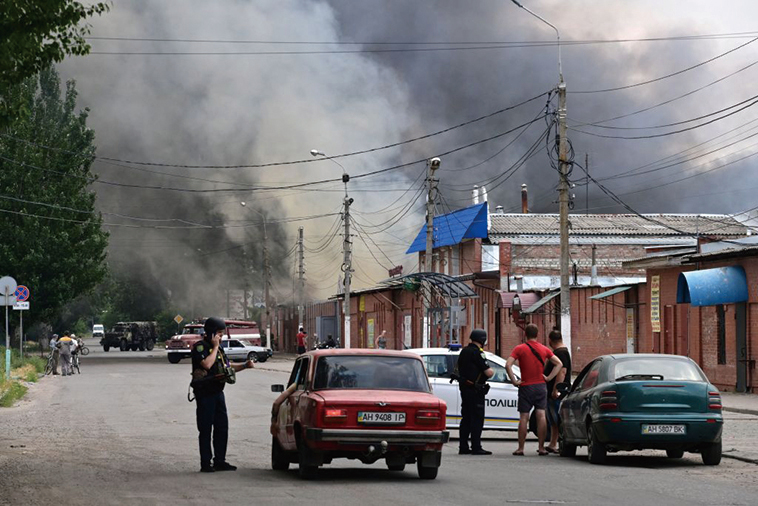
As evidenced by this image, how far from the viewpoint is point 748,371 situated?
31844mm

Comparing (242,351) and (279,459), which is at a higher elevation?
(242,351)

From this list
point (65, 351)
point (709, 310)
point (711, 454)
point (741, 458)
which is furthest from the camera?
point (65, 351)

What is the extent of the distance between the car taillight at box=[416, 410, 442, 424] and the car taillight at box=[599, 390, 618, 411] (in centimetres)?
282

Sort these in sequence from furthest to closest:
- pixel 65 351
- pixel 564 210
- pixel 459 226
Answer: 1. pixel 459 226
2. pixel 65 351
3. pixel 564 210

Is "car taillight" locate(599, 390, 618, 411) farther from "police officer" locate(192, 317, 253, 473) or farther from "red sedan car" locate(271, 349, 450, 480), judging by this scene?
"police officer" locate(192, 317, 253, 473)

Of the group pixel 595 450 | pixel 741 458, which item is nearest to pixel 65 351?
pixel 595 450

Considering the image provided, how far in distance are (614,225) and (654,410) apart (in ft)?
168

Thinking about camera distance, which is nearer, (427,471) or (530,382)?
(427,471)

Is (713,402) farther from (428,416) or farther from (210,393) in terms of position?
(210,393)

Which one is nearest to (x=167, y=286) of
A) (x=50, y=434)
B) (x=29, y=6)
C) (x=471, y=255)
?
(x=471, y=255)

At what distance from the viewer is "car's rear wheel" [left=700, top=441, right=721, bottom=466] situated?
1452cm

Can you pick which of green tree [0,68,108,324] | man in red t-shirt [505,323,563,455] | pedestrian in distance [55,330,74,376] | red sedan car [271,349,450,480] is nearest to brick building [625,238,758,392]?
man in red t-shirt [505,323,563,455]

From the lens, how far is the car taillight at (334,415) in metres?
12.2

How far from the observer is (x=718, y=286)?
105 ft
